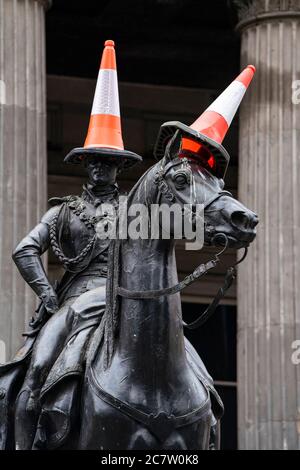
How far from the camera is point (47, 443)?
17703 millimetres

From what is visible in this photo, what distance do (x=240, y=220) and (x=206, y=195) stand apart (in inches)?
11.7

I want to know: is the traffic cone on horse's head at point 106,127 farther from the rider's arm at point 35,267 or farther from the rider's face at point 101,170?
the rider's arm at point 35,267

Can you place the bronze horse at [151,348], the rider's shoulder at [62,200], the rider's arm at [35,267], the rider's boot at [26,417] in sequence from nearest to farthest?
the bronze horse at [151,348] < the rider's boot at [26,417] < the rider's arm at [35,267] < the rider's shoulder at [62,200]

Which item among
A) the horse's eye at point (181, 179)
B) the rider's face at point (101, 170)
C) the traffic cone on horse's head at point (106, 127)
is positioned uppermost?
the traffic cone on horse's head at point (106, 127)

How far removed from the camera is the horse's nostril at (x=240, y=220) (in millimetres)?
16250

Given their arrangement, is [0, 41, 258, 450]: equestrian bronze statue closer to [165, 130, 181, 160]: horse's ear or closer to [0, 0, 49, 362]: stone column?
[165, 130, 181, 160]: horse's ear

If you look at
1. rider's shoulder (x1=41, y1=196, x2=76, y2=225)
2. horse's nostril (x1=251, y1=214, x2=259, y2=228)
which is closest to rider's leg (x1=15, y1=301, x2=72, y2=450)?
rider's shoulder (x1=41, y1=196, x2=76, y2=225)

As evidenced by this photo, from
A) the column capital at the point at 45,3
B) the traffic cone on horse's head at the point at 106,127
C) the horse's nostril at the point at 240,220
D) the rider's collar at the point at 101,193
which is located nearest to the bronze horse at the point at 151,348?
the horse's nostril at the point at 240,220

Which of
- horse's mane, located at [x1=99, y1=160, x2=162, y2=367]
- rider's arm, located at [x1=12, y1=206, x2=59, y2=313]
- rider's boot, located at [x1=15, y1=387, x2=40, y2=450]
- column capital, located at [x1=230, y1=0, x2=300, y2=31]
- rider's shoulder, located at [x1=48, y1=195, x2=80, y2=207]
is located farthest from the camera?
column capital, located at [x1=230, y1=0, x2=300, y2=31]

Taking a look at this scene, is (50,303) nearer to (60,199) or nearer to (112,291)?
(60,199)

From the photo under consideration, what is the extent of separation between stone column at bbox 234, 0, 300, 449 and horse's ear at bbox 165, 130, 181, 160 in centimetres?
1735

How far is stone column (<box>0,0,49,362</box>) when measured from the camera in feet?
107

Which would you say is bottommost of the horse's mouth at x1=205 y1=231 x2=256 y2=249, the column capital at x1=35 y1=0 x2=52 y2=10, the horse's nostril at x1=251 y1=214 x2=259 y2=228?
the horse's mouth at x1=205 y1=231 x2=256 y2=249

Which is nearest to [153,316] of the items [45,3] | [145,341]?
[145,341]
